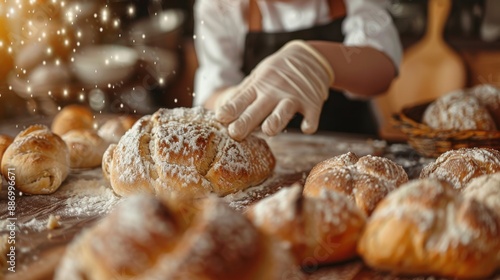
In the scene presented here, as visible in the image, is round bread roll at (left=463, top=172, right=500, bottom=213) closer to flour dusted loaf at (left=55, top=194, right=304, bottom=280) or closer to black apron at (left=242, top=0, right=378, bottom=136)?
flour dusted loaf at (left=55, top=194, right=304, bottom=280)

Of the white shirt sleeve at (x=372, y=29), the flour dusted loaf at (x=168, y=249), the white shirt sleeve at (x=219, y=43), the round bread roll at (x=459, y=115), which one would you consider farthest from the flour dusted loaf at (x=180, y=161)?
the white shirt sleeve at (x=219, y=43)

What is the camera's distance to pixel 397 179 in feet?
3.82

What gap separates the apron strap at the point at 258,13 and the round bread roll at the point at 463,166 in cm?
130

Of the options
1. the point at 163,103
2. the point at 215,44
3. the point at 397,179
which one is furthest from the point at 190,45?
the point at 397,179

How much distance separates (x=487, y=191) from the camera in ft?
3.29

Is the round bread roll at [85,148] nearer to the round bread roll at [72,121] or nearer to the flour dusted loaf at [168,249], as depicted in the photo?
the round bread roll at [72,121]

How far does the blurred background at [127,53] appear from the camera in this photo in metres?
3.01

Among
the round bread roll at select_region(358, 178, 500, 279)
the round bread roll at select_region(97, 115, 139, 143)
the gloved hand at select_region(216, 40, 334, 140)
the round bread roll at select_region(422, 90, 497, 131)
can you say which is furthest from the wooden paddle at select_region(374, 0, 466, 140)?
the round bread roll at select_region(358, 178, 500, 279)

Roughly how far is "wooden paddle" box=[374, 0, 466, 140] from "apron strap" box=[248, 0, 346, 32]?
117 centimetres

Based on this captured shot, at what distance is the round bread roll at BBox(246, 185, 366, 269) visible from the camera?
2.89ft

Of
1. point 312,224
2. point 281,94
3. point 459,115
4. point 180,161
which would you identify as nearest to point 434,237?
point 312,224

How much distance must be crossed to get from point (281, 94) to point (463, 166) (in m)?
0.66

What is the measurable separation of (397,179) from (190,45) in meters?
3.49

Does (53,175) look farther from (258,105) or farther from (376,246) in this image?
(376,246)
